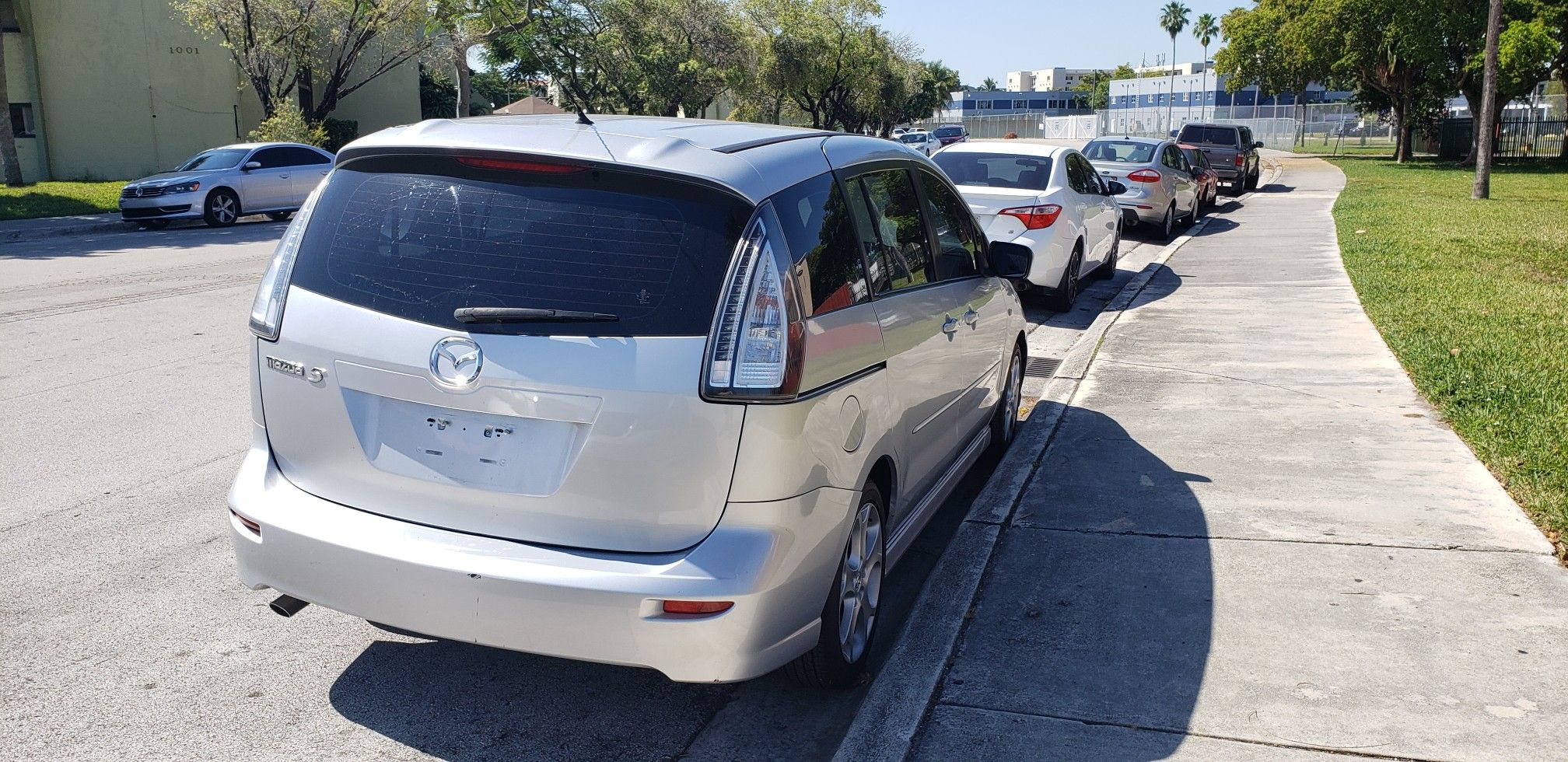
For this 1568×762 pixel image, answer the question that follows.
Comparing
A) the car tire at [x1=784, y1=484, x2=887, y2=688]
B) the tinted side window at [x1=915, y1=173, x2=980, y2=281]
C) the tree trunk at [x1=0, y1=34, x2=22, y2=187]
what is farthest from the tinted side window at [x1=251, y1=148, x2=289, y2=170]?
the car tire at [x1=784, y1=484, x2=887, y2=688]

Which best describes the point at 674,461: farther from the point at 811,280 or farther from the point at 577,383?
the point at 811,280

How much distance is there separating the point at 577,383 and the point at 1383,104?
5446 centimetres

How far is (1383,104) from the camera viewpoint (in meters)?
50.3

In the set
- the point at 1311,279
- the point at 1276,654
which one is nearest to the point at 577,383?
the point at 1276,654

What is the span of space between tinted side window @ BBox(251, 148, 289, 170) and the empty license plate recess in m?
21.3

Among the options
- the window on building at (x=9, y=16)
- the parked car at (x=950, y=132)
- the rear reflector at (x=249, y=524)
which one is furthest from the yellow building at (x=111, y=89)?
the parked car at (x=950, y=132)

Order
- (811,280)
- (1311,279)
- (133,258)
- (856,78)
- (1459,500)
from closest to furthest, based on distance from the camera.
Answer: (811,280)
(1459,500)
(1311,279)
(133,258)
(856,78)

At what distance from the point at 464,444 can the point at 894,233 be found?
1.92 m

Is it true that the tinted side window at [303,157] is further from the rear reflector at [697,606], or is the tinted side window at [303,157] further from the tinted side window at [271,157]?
the rear reflector at [697,606]

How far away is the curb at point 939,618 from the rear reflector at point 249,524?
5.95 ft

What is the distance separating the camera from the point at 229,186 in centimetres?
2198

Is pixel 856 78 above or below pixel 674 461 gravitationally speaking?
above

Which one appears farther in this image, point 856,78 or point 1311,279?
point 856,78

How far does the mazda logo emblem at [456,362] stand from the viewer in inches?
130
